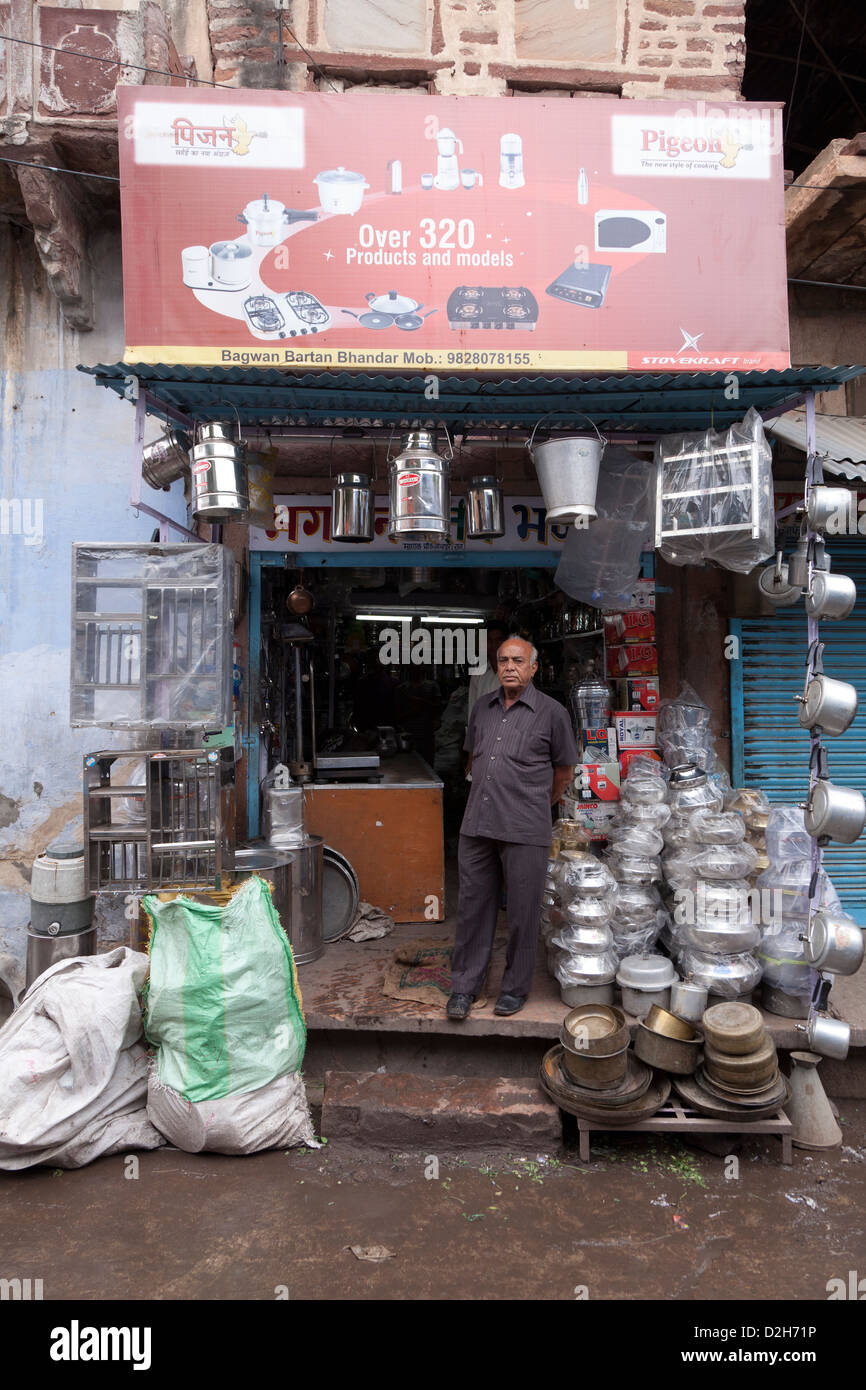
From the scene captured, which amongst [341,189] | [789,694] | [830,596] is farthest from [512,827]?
[341,189]

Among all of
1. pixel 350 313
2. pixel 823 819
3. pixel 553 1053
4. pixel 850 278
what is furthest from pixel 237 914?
pixel 850 278

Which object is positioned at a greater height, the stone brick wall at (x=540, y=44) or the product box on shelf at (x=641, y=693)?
the stone brick wall at (x=540, y=44)

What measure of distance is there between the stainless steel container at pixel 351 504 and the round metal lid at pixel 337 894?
219cm

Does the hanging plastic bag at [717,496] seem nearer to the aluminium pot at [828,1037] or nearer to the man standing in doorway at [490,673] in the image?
the aluminium pot at [828,1037]

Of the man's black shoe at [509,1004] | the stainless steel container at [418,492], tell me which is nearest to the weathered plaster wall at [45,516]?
the stainless steel container at [418,492]

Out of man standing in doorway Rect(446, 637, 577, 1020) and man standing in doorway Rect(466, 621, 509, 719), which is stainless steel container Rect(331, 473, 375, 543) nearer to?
man standing in doorway Rect(446, 637, 577, 1020)

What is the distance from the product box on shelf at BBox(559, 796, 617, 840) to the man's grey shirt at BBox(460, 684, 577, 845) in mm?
1034

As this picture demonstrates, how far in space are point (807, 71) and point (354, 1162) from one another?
1012 centimetres

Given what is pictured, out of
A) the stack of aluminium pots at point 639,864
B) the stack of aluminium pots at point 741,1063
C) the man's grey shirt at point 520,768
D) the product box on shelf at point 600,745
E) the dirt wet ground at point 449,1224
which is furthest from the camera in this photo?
the product box on shelf at point 600,745

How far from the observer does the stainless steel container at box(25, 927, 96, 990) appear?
415cm

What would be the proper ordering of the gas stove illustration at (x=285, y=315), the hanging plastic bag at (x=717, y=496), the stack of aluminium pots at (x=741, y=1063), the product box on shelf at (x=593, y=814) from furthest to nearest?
the product box on shelf at (x=593, y=814)
the gas stove illustration at (x=285, y=315)
the hanging plastic bag at (x=717, y=496)
the stack of aluminium pots at (x=741, y=1063)

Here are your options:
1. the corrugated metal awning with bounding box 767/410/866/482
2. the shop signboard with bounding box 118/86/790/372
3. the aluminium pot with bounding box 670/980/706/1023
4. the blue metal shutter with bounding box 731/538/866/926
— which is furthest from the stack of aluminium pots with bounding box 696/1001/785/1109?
the shop signboard with bounding box 118/86/790/372

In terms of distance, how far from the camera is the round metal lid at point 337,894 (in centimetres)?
521

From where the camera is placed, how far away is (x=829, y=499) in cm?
375
